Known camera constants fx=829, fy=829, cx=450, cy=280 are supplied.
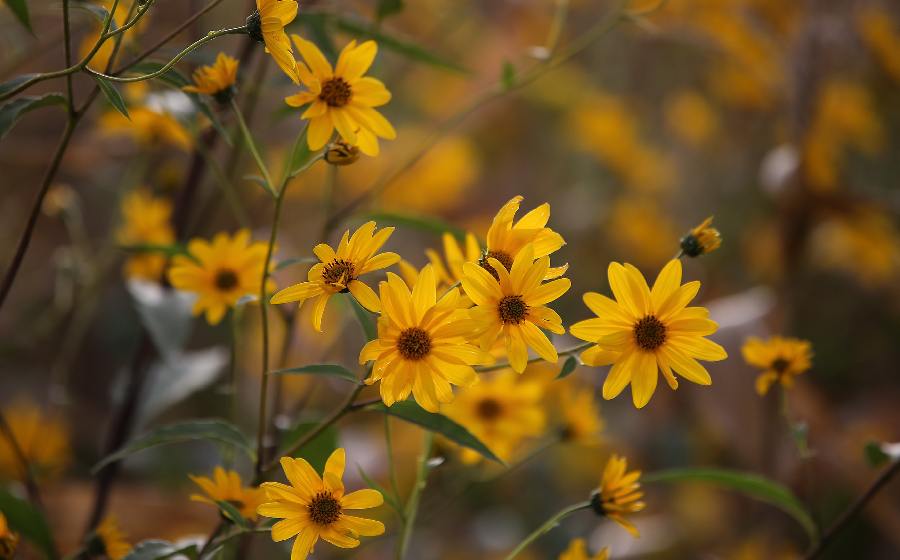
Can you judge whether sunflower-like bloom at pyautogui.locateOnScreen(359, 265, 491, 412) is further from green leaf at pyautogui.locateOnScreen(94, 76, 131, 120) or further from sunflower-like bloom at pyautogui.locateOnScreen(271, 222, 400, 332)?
green leaf at pyautogui.locateOnScreen(94, 76, 131, 120)

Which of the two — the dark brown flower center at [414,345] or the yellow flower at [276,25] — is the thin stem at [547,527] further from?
the yellow flower at [276,25]

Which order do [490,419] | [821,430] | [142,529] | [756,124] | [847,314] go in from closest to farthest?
[490,419] < [142,529] < [821,430] < [847,314] < [756,124]

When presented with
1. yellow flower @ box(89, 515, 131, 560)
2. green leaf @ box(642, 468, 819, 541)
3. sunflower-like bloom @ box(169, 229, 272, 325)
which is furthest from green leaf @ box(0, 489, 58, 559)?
green leaf @ box(642, 468, 819, 541)

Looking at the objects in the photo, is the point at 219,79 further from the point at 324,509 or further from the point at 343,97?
the point at 324,509

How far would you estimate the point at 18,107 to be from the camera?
1.38ft

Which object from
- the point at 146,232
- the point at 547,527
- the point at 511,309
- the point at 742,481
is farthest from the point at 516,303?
the point at 146,232

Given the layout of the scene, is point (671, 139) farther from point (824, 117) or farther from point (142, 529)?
point (142, 529)

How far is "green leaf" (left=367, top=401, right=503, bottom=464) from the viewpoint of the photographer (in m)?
0.42

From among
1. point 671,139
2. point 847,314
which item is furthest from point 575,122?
point 847,314

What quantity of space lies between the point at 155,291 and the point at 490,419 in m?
0.29

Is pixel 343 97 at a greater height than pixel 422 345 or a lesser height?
greater

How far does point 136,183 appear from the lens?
2.72 feet

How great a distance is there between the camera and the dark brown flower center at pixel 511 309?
1.25 ft

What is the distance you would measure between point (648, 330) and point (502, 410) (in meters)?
0.24
